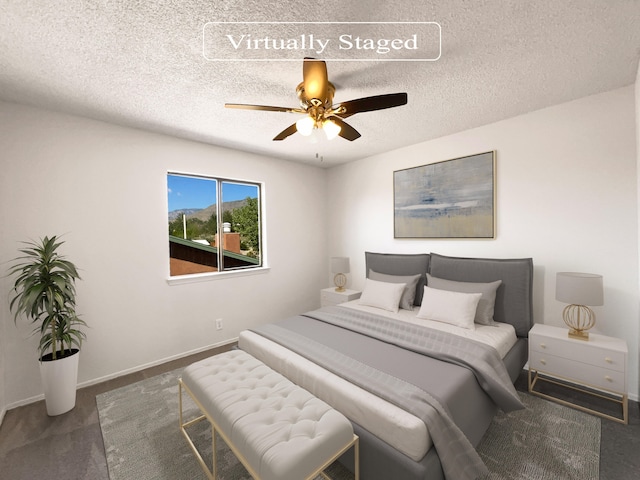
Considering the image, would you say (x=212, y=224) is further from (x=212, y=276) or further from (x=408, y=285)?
(x=408, y=285)

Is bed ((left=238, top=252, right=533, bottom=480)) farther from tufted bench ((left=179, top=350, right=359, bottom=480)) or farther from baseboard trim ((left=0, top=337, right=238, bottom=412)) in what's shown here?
baseboard trim ((left=0, top=337, right=238, bottom=412))

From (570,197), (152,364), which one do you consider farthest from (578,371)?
(152,364)

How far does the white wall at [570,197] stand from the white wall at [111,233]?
113 inches

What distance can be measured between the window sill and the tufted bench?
1557mm

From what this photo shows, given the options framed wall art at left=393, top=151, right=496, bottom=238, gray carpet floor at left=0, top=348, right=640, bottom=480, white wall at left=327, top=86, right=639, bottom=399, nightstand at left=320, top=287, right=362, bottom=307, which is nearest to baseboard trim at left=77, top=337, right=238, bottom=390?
gray carpet floor at left=0, top=348, right=640, bottom=480

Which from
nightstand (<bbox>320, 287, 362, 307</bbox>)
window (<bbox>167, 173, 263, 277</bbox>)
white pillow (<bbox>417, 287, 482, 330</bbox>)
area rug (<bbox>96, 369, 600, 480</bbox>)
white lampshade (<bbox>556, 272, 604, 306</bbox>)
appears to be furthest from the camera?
nightstand (<bbox>320, 287, 362, 307</bbox>)

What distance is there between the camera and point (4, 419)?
2.16m

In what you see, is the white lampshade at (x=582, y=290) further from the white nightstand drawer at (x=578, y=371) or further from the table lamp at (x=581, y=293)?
the white nightstand drawer at (x=578, y=371)

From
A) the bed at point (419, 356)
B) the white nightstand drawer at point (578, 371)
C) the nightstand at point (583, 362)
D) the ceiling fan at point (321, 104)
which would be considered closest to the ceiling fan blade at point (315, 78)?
the ceiling fan at point (321, 104)

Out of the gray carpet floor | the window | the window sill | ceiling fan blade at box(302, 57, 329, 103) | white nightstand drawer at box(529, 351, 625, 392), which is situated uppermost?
ceiling fan blade at box(302, 57, 329, 103)

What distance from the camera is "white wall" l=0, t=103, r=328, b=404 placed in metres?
2.34

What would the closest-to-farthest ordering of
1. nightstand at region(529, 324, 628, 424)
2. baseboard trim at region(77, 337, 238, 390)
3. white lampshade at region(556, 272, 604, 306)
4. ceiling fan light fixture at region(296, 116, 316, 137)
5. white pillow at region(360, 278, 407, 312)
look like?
1. ceiling fan light fixture at region(296, 116, 316, 137)
2. nightstand at region(529, 324, 628, 424)
3. white lampshade at region(556, 272, 604, 306)
4. baseboard trim at region(77, 337, 238, 390)
5. white pillow at region(360, 278, 407, 312)

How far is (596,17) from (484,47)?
534mm

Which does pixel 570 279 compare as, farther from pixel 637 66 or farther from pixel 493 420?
pixel 637 66
